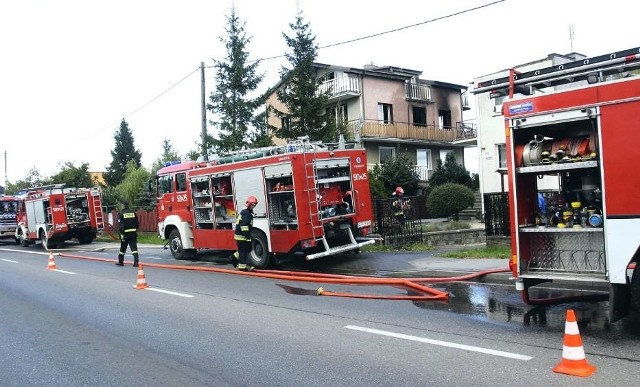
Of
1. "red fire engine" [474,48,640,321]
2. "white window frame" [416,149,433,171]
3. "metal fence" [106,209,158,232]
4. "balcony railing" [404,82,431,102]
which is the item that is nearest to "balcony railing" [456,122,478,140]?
"white window frame" [416,149,433,171]

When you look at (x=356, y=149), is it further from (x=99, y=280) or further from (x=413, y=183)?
(x=413, y=183)

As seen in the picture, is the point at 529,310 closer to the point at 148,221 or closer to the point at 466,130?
the point at 148,221

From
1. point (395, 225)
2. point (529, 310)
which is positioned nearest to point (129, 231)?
point (395, 225)

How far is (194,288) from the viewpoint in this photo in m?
10.1

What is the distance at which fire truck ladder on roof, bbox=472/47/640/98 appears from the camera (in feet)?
18.6

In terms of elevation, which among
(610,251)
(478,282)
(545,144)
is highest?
(545,144)

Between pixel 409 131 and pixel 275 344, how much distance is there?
94.2ft

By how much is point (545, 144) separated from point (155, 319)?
5.57 m

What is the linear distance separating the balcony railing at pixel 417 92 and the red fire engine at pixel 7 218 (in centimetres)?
2377

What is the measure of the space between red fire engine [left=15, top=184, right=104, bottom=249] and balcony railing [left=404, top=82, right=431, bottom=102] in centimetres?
1948

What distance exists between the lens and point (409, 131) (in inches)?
1314

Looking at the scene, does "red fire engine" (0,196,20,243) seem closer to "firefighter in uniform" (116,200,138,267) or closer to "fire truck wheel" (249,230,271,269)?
"firefighter in uniform" (116,200,138,267)

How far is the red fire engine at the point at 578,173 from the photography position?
536 centimetres

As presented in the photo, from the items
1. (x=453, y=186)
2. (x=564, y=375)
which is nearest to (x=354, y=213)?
(x=564, y=375)
